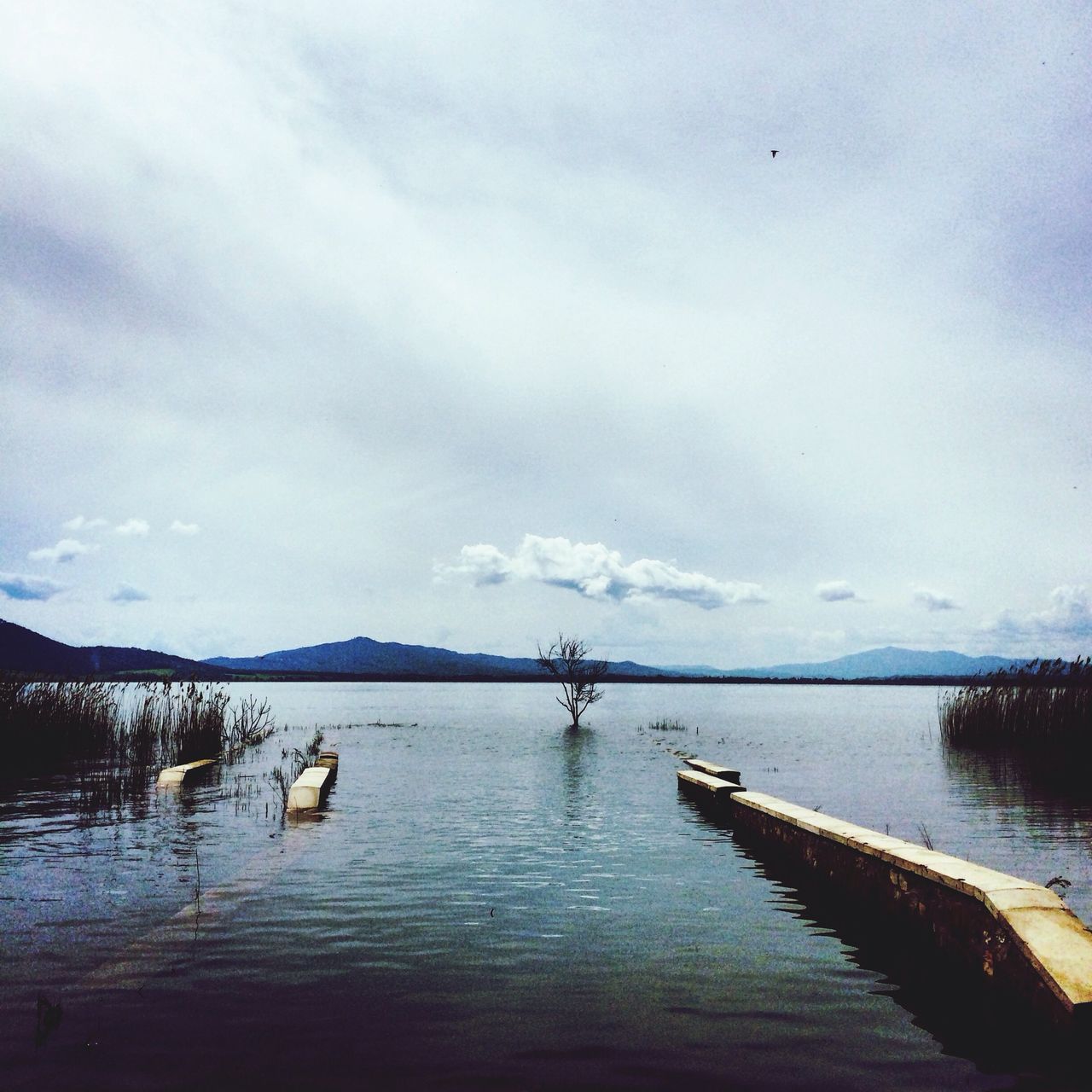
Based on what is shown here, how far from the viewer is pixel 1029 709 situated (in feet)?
91.6

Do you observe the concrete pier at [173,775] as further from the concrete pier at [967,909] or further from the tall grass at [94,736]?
the concrete pier at [967,909]

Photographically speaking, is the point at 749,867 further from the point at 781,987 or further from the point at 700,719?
the point at 700,719

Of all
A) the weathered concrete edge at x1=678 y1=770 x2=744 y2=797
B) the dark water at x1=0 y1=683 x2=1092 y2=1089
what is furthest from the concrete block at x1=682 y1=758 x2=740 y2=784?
the dark water at x1=0 y1=683 x2=1092 y2=1089

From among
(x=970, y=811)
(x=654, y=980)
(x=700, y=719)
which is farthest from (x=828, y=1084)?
(x=700, y=719)

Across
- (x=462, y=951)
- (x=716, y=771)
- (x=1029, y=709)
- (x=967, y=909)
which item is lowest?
(x=462, y=951)

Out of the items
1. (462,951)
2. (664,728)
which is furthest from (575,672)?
(462,951)

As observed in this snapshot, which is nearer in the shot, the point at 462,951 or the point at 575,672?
the point at 462,951

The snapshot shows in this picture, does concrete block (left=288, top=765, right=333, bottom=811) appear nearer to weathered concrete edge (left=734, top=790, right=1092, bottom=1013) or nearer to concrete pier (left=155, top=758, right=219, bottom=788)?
concrete pier (left=155, top=758, right=219, bottom=788)

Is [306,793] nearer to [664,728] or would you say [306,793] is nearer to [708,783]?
[708,783]

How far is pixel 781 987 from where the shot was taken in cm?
716

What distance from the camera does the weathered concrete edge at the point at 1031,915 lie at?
5.62 m

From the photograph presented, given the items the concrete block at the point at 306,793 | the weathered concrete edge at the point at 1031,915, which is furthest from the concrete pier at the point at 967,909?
the concrete block at the point at 306,793

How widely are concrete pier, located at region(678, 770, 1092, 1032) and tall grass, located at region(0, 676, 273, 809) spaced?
13.7 m

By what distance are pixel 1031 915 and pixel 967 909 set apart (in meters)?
0.95
